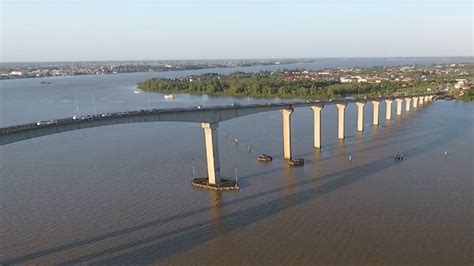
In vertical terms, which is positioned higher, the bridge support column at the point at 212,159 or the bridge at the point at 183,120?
the bridge at the point at 183,120

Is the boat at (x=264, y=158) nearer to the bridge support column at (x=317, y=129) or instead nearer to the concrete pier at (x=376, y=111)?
the bridge support column at (x=317, y=129)

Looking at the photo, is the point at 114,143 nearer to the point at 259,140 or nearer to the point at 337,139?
the point at 259,140

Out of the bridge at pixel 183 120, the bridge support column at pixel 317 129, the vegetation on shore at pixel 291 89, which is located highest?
the bridge at pixel 183 120

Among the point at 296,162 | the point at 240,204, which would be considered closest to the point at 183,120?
the point at 240,204

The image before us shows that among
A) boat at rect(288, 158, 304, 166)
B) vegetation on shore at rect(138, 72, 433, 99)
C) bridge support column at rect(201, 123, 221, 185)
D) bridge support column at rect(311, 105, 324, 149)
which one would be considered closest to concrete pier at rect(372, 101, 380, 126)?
bridge support column at rect(311, 105, 324, 149)

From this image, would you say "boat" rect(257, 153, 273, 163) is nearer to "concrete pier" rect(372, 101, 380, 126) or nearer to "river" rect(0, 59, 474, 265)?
"river" rect(0, 59, 474, 265)

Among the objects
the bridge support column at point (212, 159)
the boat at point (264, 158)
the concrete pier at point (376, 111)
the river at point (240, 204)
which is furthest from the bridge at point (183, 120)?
the concrete pier at point (376, 111)

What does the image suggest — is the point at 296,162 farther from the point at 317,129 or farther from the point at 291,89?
the point at 291,89

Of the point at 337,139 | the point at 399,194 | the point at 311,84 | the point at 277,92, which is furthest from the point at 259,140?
the point at 311,84

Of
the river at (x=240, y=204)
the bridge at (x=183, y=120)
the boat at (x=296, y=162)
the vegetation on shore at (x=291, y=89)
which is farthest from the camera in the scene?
the vegetation on shore at (x=291, y=89)
